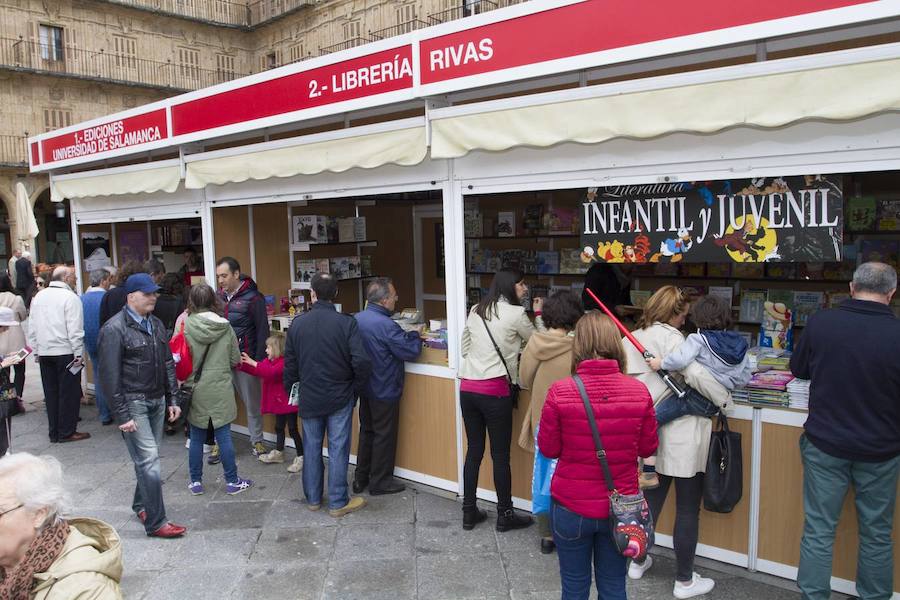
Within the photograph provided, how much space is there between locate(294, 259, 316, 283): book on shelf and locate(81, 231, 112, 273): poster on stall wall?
3.58 m

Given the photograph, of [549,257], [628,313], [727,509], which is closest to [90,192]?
[549,257]

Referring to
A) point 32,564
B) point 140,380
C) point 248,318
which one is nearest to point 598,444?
point 32,564

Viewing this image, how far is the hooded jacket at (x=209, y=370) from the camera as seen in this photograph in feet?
16.0

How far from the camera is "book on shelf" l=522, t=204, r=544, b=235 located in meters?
7.46

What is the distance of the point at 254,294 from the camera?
19.2 ft

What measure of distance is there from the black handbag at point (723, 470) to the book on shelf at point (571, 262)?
376 cm

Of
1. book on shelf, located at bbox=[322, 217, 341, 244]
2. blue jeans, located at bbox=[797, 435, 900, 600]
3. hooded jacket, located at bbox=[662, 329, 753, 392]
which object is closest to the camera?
blue jeans, located at bbox=[797, 435, 900, 600]

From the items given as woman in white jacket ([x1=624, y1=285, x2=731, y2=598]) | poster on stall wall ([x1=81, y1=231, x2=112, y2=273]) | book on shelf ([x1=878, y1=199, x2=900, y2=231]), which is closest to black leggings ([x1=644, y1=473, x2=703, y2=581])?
woman in white jacket ([x1=624, y1=285, x2=731, y2=598])

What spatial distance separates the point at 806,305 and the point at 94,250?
8.81 metres

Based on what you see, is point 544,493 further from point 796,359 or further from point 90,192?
point 90,192

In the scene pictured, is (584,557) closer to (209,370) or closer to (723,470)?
(723,470)

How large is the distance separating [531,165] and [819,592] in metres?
2.84

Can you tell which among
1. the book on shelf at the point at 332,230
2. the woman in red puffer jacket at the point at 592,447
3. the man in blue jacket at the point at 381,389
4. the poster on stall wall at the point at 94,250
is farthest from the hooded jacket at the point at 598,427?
the poster on stall wall at the point at 94,250

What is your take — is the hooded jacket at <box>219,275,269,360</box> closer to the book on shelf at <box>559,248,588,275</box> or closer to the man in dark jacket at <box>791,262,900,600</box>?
the book on shelf at <box>559,248,588,275</box>
